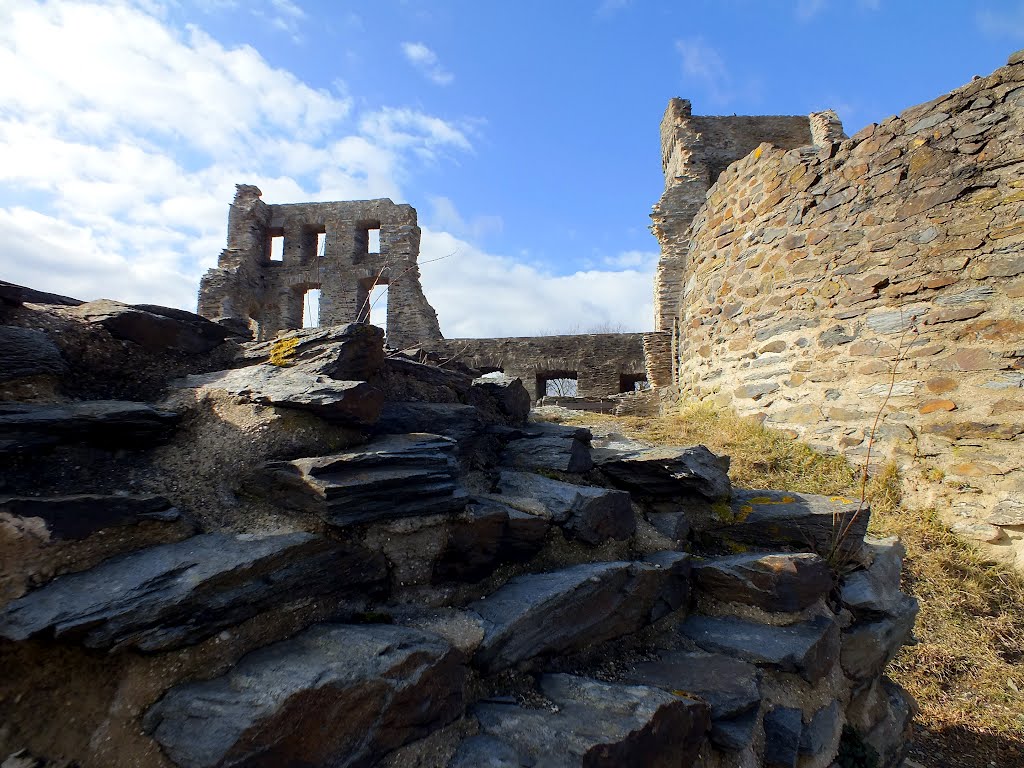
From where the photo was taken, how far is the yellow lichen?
250 centimetres

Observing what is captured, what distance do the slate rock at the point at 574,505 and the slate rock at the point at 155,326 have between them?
1479 millimetres

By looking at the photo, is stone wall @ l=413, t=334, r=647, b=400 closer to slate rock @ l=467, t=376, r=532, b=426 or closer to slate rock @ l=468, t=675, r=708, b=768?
slate rock @ l=467, t=376, r=532, b=426

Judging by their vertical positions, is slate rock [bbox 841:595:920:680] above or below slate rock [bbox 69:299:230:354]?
below

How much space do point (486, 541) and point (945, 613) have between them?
3210 mm

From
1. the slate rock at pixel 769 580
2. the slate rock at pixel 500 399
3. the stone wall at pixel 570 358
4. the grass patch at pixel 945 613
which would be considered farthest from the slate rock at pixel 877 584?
the stone wall at pixel 570 358

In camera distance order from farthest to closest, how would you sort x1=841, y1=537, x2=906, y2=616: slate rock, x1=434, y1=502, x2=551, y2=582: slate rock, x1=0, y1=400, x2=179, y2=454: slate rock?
x1=841, y1=537, x2=906, y2=616: slate rock, x1=434, y1=502, x2=551, y2=582: slate rock, x1=0, y1=400, x2=179, y2=454: slate rock

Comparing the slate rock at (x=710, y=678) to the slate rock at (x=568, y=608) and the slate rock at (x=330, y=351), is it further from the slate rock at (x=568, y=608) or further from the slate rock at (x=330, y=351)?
the slate rock at (x=330, y=351)

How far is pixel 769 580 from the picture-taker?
2467 mm

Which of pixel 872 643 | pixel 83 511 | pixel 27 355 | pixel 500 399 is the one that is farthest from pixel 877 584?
pixel 27 355

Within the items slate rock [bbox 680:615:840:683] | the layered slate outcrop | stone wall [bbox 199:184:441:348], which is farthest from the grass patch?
stone wall [bbox 199:184:441:348]

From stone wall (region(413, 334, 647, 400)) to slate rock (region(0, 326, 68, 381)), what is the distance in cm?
1306

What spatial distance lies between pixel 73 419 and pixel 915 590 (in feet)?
15.0

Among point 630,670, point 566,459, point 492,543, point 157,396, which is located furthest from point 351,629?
point 566,459

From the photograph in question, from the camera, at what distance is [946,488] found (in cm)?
431
